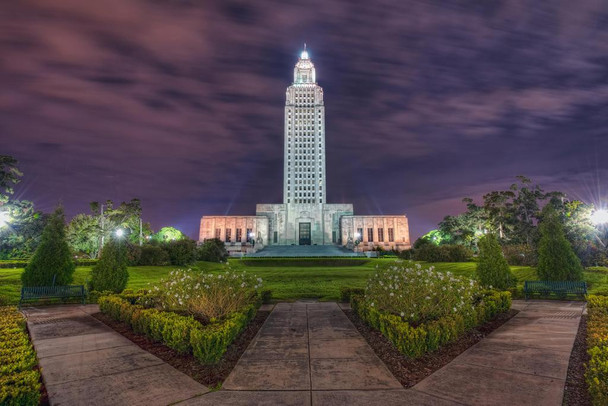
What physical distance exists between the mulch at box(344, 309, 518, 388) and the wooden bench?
1110cm

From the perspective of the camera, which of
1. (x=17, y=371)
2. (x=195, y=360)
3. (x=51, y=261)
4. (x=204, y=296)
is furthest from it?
(x=51, y=261)

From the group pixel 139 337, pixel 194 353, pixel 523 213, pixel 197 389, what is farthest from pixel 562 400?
pixel 523 213

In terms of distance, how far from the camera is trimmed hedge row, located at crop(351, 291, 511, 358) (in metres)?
6.41

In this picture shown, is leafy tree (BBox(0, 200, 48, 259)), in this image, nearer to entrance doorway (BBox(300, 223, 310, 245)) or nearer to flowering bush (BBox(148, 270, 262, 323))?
flowering bush (BBox(148, 270, 262, 323))

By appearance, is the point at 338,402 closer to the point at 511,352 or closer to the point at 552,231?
the point at 511,352

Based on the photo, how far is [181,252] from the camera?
30.2m

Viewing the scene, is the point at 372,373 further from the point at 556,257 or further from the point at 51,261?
the point at 51,261

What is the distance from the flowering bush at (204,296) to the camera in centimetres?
838

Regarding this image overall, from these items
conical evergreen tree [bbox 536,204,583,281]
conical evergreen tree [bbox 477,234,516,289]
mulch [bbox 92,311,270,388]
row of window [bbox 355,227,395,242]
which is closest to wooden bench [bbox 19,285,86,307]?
mulch [bbox 92,311,270,388]

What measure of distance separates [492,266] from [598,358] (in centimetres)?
922

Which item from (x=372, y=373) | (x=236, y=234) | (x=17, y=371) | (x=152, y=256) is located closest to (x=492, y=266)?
(x=372, y=373)

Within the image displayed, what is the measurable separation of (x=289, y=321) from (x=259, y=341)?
6.96 ft

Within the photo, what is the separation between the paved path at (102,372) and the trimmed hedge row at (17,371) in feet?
1.65

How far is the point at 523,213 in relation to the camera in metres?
39.0
